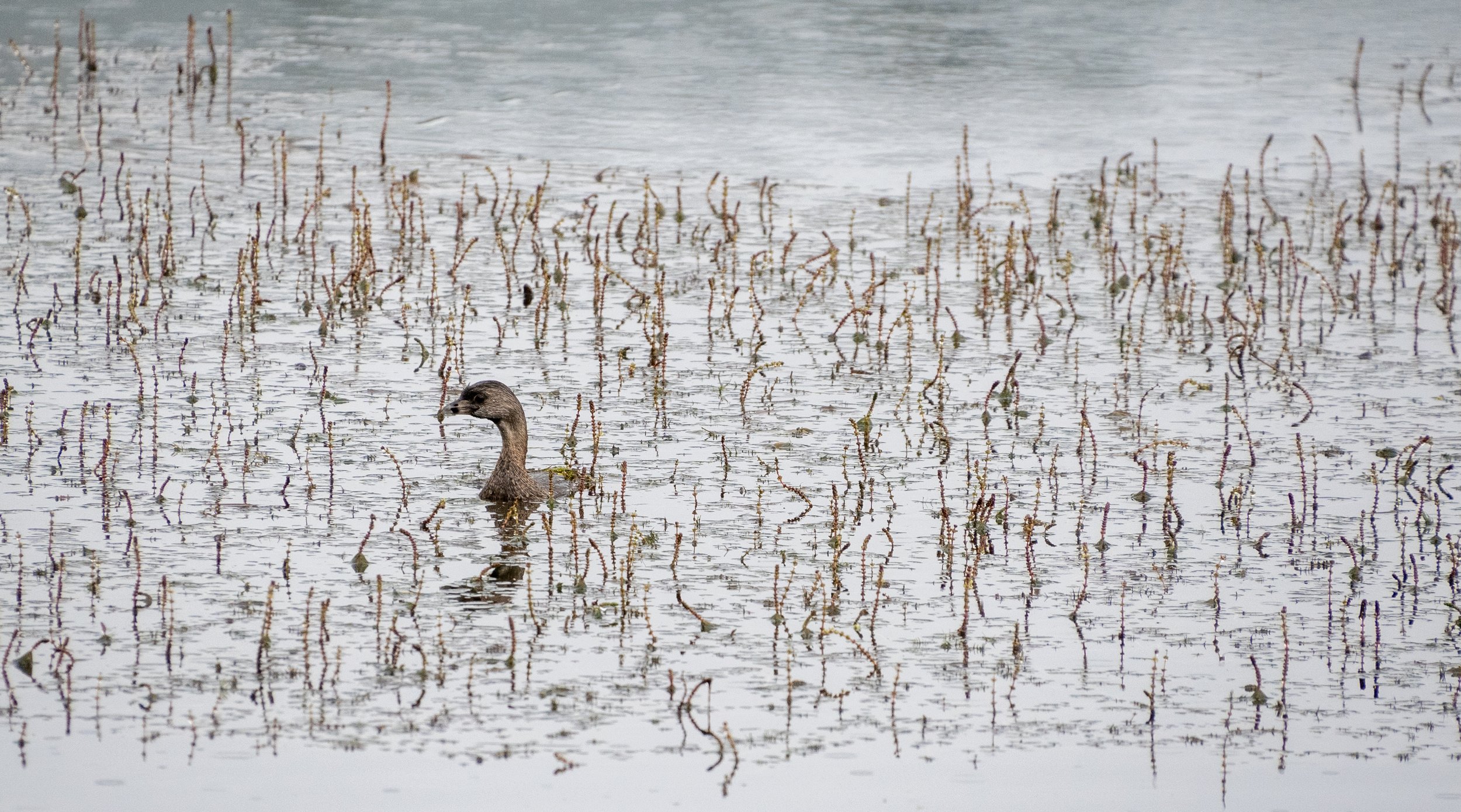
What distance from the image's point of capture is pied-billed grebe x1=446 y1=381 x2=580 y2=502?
29.1ft

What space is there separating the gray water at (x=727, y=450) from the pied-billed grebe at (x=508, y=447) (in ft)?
0.43

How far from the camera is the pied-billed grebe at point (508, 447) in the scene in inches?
349

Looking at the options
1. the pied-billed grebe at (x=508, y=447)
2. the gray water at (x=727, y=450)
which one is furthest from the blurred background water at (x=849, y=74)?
the pied-billed grebe at (x=508, y=447)

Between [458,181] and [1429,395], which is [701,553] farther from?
[458,181]

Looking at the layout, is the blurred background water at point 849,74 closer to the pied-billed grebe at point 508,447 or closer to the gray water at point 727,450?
the gray water at point 727,450

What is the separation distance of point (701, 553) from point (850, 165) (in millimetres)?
9244

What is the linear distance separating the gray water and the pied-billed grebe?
133mm

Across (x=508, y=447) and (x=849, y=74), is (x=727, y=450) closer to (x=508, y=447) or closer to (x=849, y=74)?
(x=508, y=447)

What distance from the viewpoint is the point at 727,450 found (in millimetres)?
9617

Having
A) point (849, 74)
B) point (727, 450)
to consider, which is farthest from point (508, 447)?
point (849, 74)

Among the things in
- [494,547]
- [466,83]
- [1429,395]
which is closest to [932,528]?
[494,547]

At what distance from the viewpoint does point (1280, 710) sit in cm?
673

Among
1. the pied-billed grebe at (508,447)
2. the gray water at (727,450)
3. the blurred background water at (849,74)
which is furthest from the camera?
the blurred background water at (849,74)

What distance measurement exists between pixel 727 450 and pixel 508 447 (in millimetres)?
Answer: 1167
